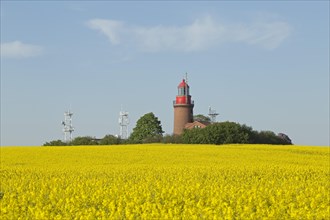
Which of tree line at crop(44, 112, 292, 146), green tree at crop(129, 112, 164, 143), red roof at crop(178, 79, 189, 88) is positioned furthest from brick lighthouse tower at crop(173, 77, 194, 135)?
green tree at crop(129, 112, 164, 143)

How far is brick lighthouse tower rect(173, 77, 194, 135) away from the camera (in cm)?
7112

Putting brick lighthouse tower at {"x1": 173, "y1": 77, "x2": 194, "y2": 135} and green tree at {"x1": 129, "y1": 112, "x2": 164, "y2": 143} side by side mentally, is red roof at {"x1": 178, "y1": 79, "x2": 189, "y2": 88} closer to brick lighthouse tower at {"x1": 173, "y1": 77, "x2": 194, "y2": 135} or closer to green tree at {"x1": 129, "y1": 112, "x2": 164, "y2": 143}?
brick lighthouse tower at {"x1": 173, "y1": 77, "x2": 194, "y2": 135}

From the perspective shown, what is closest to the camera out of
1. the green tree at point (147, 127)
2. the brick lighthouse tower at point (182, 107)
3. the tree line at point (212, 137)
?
the tree line at point (212, 137)

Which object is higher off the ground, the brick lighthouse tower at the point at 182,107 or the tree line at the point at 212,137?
the brick lighthouse tower at the point at 182,107

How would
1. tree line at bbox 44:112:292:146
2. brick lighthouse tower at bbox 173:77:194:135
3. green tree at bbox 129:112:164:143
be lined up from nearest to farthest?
tree line at bbox 44:112:292:146, brick lighthouse tower at bbox 173:77:194:135, green tree at bbox 129:112:164:143

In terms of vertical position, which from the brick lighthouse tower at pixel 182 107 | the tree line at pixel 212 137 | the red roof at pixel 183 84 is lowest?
the tree line at pixel 212 137

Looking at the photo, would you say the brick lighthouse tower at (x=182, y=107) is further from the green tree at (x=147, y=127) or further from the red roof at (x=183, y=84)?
the green tree at (x=147, y=127)

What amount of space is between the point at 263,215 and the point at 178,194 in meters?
2.82

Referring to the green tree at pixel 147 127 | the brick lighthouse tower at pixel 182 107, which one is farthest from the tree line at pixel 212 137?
the green tree at pixel 147 127

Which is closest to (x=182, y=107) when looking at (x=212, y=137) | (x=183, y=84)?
(x=183, y=84)

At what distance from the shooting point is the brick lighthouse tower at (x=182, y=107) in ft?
233

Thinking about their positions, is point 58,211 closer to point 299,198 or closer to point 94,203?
point 94,203

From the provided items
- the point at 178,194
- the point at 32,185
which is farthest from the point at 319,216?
the point at 32,185

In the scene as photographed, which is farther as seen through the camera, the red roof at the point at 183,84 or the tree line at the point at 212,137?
the red roof at the point at 183,84
